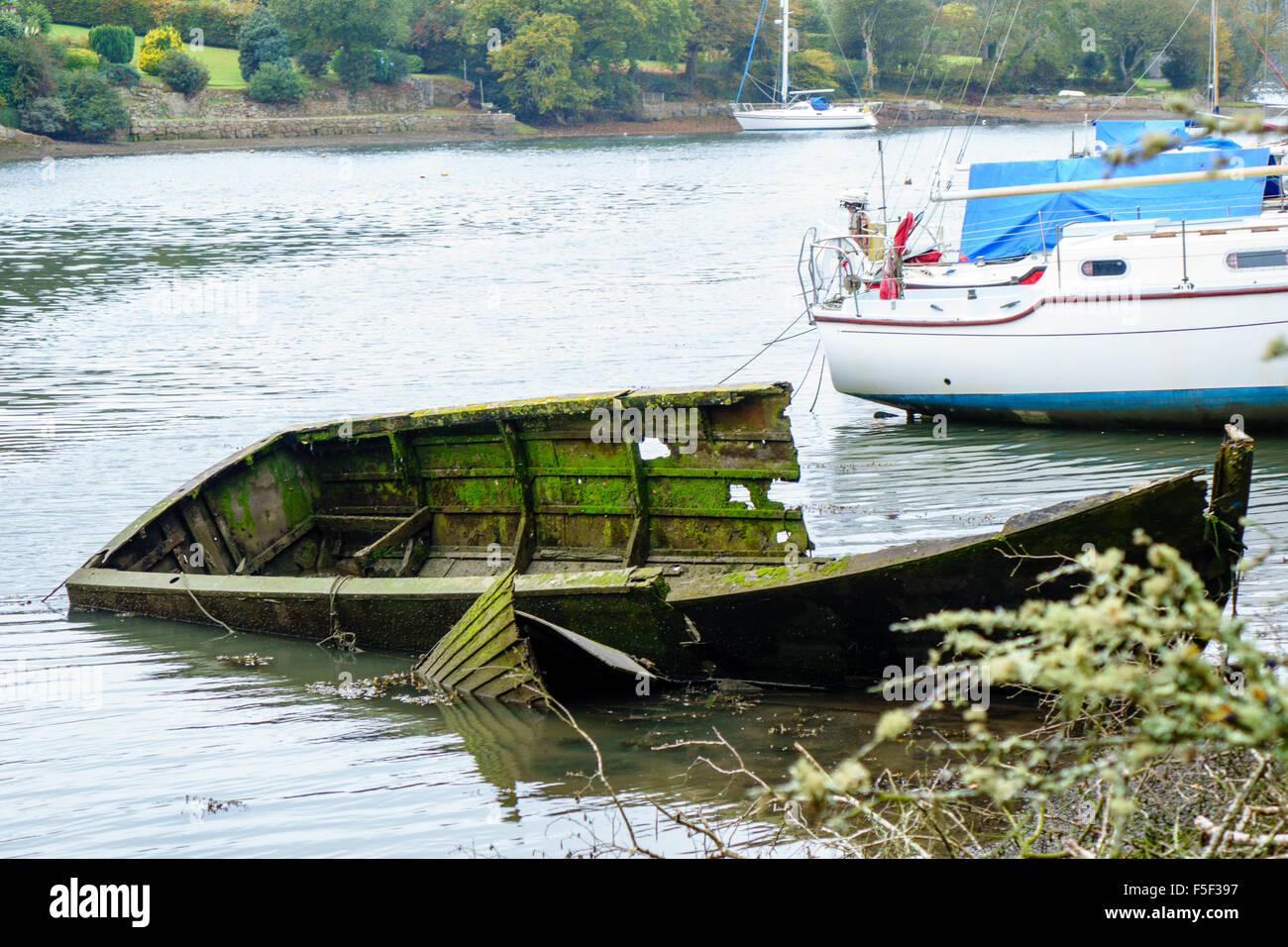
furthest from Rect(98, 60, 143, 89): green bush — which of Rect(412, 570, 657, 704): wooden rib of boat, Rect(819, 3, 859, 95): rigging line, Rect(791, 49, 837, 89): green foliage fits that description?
Rect(412, 570, 657, 704): wooden rib of boat

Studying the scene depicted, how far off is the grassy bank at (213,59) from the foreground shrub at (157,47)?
0.68m

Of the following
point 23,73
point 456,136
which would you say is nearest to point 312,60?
Answer: point 456,136

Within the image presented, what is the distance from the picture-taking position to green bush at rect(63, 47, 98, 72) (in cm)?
7769

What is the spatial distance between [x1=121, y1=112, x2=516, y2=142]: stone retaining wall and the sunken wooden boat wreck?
240 feet

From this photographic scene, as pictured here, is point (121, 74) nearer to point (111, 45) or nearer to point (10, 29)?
point (111, 45)

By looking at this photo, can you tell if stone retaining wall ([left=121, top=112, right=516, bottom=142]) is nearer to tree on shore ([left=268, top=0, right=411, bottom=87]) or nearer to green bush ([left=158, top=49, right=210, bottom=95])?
green bush ([left=158, top=49, right=210, bottom=95])

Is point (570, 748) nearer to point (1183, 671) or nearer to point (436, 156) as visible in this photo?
point (1183, 671)

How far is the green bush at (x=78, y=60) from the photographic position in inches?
3059

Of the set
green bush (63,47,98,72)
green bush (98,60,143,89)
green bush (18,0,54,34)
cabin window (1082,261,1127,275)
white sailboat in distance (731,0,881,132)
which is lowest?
cabin window (1082,261,1127,275)

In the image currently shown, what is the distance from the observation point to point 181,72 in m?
80.8

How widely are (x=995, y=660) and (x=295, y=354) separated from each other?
21.6 m

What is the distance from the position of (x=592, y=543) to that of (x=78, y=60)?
80.3m

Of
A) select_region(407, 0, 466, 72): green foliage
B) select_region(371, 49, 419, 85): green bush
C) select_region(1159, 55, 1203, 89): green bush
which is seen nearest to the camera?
select_region(1159, 55, 1203, 89): green bush

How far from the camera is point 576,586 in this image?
827 centimetres
